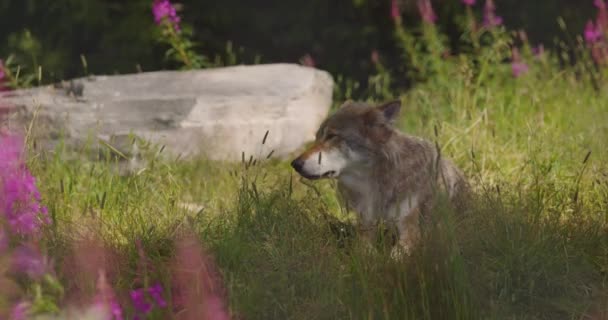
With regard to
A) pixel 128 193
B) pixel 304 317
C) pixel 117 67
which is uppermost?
pixel 117 67

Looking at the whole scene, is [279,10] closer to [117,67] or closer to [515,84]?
[117,67]

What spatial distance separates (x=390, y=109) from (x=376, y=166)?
1.03 ft

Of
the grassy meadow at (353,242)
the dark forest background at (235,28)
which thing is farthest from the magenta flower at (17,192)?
the dark forest background at (235,28)

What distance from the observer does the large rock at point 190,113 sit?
22.2 feet

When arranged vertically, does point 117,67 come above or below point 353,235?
above

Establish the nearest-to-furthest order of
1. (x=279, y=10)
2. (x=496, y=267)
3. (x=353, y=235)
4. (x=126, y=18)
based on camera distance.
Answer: (x=496, y=267)
(x=353, y=235)
(x=126, y=18)
(x=279, y=10)

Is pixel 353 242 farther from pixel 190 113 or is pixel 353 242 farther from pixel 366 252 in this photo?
pixel 190 113

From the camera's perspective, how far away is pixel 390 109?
464 centimetres

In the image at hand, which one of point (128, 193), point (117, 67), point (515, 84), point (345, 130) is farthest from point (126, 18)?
point (345, 130)

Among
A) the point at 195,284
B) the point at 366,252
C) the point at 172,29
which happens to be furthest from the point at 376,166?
the point at 172,29

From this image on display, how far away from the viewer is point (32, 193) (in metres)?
4.29

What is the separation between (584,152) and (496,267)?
2.12m

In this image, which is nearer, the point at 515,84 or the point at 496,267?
the point at 496,267

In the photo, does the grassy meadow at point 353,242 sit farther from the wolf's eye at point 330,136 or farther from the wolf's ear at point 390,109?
the wolf's ear at point 390,109
